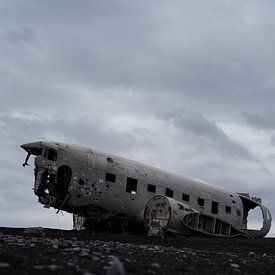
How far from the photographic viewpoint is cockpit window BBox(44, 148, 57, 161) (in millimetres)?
27016

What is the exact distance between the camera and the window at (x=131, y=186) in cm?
2892

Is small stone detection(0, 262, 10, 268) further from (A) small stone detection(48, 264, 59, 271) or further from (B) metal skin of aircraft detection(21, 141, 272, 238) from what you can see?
(B) metal skin of aircraft detection(21, 141, 272, 238)

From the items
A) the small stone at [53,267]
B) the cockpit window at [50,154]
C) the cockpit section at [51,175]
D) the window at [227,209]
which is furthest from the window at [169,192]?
the small stone at [53,267]

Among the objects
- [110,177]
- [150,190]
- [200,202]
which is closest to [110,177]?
[110,177]

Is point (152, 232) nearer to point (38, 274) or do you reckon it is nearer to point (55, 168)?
point (55, 168)

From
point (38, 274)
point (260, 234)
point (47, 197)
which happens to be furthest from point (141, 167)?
point (38, 274)

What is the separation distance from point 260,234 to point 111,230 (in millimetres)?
12633

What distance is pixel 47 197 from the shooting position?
27.0 metres

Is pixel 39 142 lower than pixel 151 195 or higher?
higher

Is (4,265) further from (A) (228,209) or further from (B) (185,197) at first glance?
(A) (228,209)

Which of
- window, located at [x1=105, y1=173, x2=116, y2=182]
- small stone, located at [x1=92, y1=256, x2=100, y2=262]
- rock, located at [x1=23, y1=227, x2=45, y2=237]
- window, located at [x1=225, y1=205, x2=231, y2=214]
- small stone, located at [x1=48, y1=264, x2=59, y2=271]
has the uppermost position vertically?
window, located at [x1=105, y1=173, x2=116, y2=182]

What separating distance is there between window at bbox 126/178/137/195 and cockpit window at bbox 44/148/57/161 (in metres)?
4.56

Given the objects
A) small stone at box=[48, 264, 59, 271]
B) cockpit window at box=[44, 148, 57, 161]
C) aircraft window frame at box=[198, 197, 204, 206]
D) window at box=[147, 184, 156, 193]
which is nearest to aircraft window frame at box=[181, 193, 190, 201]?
aircraft window frame at box=[198, 197, 204, 206]

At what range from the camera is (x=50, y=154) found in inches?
1069
